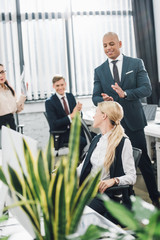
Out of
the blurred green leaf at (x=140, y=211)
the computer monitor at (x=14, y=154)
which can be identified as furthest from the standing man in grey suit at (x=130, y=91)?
the blurred green leaf at (x=140, y=211)

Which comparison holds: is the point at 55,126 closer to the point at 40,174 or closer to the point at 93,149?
the point at 93,149

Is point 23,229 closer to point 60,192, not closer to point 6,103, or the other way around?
point 60,192

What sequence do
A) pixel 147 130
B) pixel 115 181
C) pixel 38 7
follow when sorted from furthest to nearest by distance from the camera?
pixel 38 7 < pixel 147 130 < pixel 115 181

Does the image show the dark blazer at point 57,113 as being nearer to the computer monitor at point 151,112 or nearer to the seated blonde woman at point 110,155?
the computer monitor at point 151,112

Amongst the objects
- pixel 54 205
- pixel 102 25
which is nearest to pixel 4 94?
pixel 102 25

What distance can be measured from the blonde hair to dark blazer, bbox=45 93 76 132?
2080 mm

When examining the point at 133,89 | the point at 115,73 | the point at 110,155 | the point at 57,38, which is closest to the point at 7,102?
the point at 115,73

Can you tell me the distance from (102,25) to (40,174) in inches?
241

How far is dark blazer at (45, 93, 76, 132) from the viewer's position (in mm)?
4727

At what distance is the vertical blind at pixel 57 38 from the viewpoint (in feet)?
21.0

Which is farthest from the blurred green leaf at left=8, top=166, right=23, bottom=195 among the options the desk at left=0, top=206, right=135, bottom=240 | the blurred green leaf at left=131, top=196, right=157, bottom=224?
the desk at left=0, top=206, right=135, bottom=240

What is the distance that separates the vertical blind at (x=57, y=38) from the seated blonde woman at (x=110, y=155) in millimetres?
3999

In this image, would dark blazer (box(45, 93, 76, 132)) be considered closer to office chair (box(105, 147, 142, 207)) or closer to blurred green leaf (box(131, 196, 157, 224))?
office chair (box(105, 147, 142, 207))

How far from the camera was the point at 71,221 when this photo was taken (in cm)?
91
